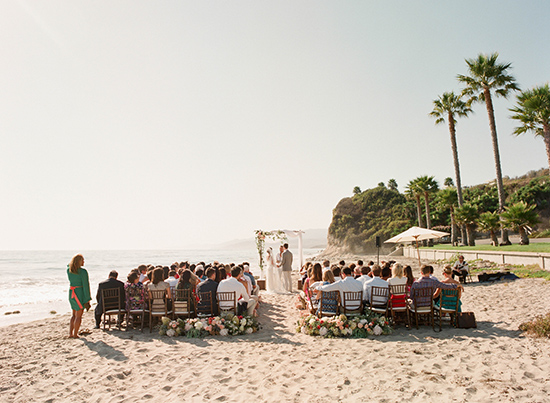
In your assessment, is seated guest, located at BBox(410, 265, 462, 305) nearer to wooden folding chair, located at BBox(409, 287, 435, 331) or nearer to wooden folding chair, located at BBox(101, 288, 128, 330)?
wooden folding chair, located at BBox(409, 287, 435, 331)

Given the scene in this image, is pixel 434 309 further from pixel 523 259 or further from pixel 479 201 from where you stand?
pixel 479 201

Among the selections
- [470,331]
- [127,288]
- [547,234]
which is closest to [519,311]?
[470,331]

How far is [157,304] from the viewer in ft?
26.6

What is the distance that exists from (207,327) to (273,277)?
25.2 feet

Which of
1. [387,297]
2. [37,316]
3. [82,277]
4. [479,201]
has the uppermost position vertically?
[479,201]

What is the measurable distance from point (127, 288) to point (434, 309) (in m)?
6.75

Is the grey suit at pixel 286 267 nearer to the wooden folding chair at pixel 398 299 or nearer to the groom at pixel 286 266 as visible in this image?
the groom at pixel 286 266

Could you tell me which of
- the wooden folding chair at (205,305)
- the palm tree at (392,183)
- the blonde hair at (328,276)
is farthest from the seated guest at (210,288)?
the palm tree at (392,183)

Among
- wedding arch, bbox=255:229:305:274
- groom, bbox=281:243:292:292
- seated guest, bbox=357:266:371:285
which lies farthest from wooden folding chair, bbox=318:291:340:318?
wedding arch, bbox=255:229:305:274

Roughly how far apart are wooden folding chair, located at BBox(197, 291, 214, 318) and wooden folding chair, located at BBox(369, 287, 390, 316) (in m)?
3.50

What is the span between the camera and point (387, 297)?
7727 millimetres

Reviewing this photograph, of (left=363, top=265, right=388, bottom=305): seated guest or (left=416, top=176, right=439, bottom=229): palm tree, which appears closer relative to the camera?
(left=363, top=265, right=388, bottom=305): seated guest

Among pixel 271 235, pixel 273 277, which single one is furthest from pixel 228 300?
pixel 271 235

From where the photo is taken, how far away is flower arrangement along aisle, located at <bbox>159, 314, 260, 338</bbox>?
302 inches
